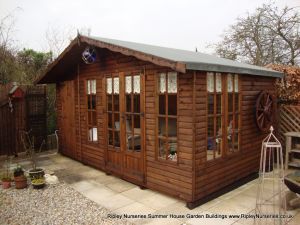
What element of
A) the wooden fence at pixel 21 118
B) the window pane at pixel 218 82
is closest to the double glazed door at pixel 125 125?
the window pane at pixel 218 82

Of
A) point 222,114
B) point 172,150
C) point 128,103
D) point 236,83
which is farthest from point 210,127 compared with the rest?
point 128,103

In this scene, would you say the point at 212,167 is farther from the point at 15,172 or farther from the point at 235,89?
the point at 15,172

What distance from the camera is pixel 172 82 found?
4.58 metres

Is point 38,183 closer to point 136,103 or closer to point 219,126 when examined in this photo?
point 136,103

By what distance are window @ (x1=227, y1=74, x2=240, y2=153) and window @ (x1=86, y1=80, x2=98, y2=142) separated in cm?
326

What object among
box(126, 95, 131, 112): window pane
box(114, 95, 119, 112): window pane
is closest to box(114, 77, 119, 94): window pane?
box(114, 95, 119, 112): window pane

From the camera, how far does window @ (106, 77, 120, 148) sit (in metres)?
5.88

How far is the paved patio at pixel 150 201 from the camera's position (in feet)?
13.4

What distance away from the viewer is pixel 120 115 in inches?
226

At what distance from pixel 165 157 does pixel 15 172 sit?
3235 mm

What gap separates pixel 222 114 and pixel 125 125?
201 centimetres

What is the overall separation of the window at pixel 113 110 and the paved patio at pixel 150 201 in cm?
91

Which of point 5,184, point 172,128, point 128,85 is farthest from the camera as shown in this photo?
point 5,184

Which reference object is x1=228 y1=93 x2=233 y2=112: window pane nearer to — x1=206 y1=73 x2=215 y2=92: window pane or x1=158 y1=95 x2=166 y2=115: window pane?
x1=206 y1=73 x2=215 y2=92: window pane
